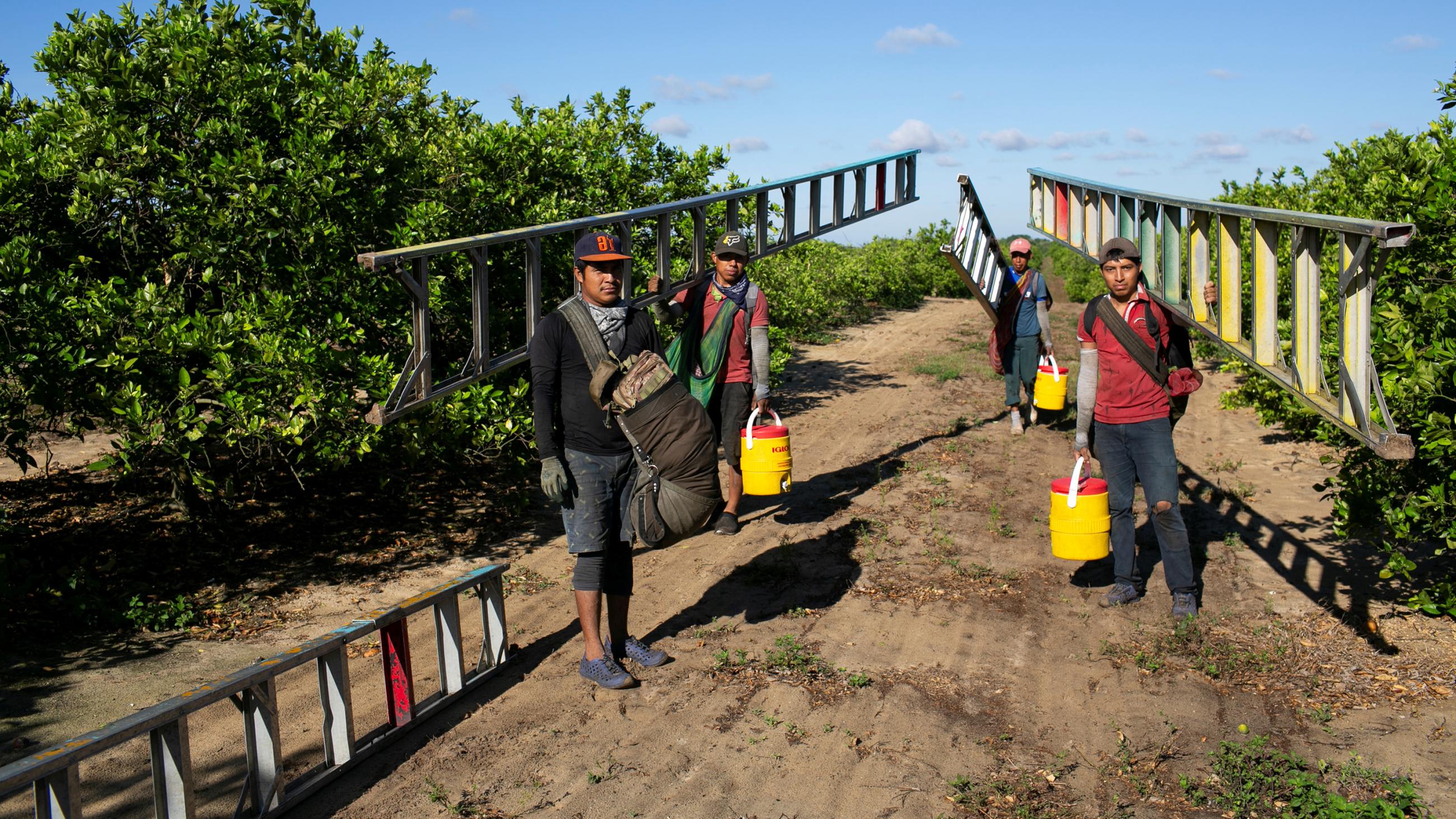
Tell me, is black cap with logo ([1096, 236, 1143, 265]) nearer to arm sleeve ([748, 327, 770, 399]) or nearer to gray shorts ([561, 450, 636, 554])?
arm sleeve ([748, 327, 770, 399])

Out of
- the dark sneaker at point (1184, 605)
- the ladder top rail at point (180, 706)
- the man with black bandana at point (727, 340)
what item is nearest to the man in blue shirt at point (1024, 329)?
the man with black bandana at point (727, 340)

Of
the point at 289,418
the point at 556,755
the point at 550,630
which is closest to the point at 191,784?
the point at 556,755

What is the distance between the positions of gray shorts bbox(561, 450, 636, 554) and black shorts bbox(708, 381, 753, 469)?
2.17 meters

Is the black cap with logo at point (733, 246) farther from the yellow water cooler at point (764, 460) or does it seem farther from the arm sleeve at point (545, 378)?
the arm sleeve at point (545, 378)

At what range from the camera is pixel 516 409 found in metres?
7.07

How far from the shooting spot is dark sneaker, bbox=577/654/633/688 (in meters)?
4.84

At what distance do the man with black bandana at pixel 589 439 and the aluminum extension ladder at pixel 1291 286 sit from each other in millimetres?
2985

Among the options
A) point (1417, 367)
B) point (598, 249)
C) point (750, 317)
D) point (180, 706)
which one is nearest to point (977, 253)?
point (750, 317)

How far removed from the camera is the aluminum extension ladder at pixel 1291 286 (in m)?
4.13

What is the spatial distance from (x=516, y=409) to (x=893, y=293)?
63.3ft

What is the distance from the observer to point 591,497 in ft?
15.6

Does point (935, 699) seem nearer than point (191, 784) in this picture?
No

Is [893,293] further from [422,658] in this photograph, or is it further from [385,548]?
[422,658]

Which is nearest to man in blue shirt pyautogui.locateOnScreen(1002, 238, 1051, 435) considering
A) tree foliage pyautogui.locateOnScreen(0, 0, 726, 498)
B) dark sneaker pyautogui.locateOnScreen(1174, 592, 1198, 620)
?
dark sneaker pyautogui.locateOnScreen(1174, 592, 1198, 620)
